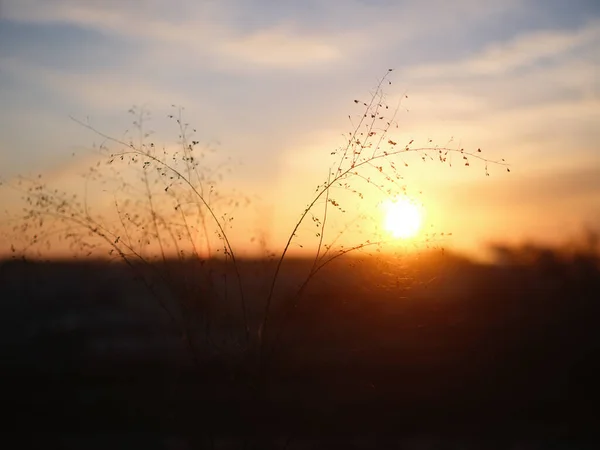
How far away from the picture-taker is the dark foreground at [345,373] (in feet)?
21.0

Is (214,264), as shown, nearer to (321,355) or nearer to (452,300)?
(321,355)

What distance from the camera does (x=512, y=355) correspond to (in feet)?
24.7

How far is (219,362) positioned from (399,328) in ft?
10.2

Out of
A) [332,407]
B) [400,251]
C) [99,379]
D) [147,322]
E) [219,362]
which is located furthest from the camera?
[147,322]

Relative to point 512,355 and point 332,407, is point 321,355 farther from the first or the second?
point 512,355

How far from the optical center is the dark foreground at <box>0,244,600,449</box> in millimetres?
6406

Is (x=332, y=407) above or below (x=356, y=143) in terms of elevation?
below

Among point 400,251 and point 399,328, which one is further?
point 399,328

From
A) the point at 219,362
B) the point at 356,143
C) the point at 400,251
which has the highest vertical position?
the point at 356,143

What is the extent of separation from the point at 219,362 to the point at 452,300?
4187mm

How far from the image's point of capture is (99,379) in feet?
26.2

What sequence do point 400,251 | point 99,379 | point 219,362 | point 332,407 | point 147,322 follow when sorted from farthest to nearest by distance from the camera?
point 147,322 → point 99,379 → point 332,407 → point 219,362 → point 400,251

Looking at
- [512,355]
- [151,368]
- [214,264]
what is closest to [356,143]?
[214,264]

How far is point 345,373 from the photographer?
776 centimetres
